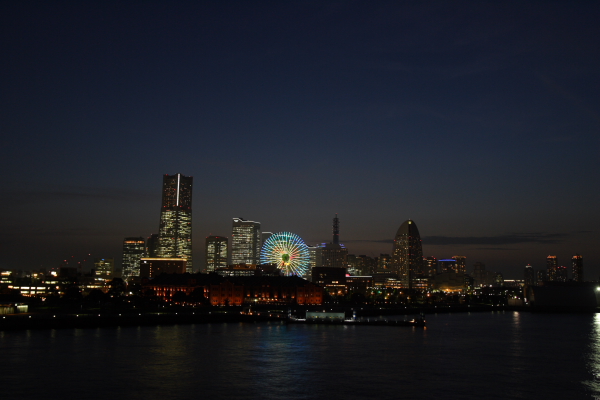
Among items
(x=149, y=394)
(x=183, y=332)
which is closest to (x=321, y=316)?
(x=183, y=332)

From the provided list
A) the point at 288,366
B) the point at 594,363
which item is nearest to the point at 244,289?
the point at 288,366

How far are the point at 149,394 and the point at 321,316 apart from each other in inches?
3111

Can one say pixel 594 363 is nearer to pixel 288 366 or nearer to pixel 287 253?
pixel 288 366

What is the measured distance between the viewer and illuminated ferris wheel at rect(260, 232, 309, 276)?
180m

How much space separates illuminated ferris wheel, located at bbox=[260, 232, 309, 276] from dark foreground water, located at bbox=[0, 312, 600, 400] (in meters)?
92.4

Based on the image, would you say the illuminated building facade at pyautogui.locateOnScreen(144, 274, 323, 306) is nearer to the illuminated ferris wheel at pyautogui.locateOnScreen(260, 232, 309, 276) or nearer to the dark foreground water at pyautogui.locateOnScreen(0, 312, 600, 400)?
the illuminated ferris wheel at pyautogui.locateOnScreen(260, 232, 309, 276)

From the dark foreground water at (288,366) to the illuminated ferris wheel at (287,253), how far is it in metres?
92.4

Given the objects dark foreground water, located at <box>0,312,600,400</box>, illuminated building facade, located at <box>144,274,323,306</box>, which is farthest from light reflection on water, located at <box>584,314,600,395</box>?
illuminated building facade, located at <box>144,274,323,306</box>

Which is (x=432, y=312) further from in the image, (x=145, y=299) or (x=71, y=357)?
(x=71, y=357)

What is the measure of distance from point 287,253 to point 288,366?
408 feet

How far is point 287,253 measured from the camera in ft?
590

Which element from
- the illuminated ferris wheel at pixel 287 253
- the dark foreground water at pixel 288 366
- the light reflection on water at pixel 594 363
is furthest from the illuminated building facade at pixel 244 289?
the light reflection on water at pixel 594 363

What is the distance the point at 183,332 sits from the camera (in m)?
89.8

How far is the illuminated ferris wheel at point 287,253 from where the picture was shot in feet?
590
